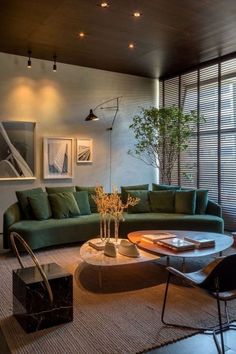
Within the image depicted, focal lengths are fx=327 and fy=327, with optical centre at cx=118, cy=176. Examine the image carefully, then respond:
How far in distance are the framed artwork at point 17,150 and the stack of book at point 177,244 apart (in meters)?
3.52

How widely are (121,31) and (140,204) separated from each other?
2.88 metres

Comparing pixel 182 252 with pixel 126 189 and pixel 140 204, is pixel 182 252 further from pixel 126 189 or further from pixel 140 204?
pixel 126 189

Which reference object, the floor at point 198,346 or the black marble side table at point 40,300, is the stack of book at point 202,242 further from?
the black marble side table at point 40,300

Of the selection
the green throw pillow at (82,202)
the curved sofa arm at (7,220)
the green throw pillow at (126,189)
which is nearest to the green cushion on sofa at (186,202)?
the green throw pillow at (126,189)

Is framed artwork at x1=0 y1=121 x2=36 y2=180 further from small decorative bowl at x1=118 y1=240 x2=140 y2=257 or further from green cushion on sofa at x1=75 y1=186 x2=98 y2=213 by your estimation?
small decorative bowl at x1=118 y1=240 x2=140 y2=257

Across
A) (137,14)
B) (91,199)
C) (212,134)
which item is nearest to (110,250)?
(91,199)

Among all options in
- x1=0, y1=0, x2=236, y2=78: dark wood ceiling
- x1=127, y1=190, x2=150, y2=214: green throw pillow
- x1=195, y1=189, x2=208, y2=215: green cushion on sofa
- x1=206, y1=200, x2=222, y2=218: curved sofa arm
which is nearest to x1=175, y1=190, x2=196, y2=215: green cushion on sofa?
x1=195, y1=189, x2=208, y2=215: green cushion on sofa

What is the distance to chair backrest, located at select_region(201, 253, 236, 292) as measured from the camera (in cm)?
229

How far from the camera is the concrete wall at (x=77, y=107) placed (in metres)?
6.25

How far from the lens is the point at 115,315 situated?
9.70 feet

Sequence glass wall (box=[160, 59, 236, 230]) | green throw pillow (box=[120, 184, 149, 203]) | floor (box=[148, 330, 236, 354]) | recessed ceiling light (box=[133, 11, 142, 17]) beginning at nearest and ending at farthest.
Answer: floor (box=[148, 330, 236, 354]) < recessed ceiling light (box=[133, 11, 142, 17]) < green throw pillow (box=[120, 184, 149, 203]) < glass wall (box=[160, 59, 236, 230])

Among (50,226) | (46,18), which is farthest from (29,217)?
(46,18)

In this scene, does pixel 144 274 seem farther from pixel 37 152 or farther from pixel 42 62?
pixel 42 62

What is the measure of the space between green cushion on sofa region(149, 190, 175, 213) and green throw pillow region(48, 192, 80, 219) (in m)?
1.42
